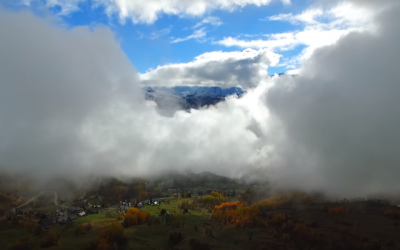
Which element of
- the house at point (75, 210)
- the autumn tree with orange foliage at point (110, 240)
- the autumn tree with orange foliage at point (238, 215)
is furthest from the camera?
the house at point (75, 210)

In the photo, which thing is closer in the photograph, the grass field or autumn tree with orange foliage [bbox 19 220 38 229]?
autumn tree with orange foliage [bbox 19 220 38 229]

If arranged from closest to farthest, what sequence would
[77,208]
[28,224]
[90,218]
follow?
[28,224] → [90,218] → [77,208]

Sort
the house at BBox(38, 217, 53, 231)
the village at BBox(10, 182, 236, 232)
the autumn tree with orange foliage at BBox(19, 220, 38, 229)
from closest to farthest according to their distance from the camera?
the autumn tree with orange foliage at BBox(19, 220, 38, 229)
the house at BBox(38, 217, 53, 231)
the village at BBox(10, 182, 236, 232)

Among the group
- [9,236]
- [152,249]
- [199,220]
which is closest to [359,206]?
[199,220]

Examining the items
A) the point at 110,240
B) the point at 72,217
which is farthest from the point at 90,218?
the point at 110,240

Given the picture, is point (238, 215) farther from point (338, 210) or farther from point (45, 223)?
point (45, 223)

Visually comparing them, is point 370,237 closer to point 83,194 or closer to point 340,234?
point 340,234

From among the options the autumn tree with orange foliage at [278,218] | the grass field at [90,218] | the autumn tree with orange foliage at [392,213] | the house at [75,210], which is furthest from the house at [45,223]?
the autumn tree with orange foliage at [392,213]

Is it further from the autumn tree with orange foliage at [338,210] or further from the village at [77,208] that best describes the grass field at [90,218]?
the autumn tree with orange foliage at [338,210]

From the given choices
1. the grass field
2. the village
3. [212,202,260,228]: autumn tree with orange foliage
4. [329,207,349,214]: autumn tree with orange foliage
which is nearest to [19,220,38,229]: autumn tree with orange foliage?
the village

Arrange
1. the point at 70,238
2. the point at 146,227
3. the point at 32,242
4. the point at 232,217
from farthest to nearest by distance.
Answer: the point at 232,217 < the point at 146,227 < the point at 70,238 < the point at 32,242

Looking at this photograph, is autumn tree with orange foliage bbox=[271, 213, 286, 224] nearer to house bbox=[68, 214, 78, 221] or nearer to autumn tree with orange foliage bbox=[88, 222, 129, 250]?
autumn tree with orange foliage bbox=[88, 222, 129, 250]
